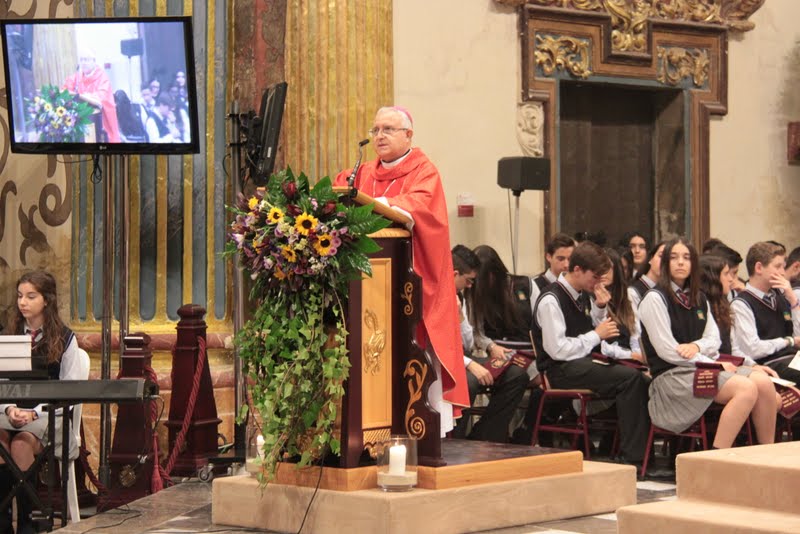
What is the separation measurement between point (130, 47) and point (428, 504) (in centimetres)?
345

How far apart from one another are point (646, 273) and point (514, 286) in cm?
85

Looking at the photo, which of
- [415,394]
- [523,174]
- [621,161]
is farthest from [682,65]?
[415,394]

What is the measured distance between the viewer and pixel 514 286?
905 centimetres

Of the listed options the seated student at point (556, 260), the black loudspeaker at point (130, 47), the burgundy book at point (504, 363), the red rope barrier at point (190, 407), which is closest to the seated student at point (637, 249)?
the seated student at point (556, 260)

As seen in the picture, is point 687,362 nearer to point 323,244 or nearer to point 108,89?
point 323,244

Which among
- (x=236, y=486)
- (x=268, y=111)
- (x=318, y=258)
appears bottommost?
(x=236, y=486)

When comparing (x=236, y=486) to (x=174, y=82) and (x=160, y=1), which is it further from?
(x=160, y=1)

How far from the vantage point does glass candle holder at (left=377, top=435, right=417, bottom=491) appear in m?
5.19

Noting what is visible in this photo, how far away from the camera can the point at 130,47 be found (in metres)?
7.49

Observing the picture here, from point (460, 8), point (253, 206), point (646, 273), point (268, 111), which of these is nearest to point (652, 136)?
point (460, 8)

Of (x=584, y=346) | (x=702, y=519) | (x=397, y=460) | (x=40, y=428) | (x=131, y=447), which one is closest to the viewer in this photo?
(x=702, y=519)

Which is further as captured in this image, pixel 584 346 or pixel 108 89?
pixel 584 346

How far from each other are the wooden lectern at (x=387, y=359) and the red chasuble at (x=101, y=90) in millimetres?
2451

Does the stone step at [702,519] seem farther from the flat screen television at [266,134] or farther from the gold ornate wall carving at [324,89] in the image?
the gold ornate wall carving at [324,89]
